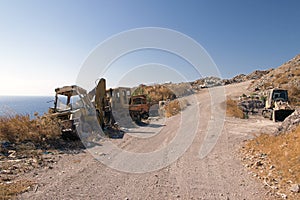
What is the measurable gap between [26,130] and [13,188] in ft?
17.7

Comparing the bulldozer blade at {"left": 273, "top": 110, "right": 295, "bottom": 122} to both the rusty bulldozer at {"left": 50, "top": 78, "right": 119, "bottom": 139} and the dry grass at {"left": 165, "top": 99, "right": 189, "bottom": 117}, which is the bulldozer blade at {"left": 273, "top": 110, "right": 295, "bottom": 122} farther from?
the rusty bulldozer at {"left": 50, "top": 78, "right": 119, "bottom": 139}

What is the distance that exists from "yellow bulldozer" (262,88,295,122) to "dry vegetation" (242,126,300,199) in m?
6.96

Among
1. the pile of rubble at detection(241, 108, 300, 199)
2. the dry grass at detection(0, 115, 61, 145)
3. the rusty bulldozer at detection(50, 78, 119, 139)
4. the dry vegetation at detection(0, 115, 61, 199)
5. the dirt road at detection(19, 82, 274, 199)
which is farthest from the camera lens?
the rusty bulldozer at detection(50, 78, 119, 139)

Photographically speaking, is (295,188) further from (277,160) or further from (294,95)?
(294,95)

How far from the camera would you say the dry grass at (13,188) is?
4.57 metres

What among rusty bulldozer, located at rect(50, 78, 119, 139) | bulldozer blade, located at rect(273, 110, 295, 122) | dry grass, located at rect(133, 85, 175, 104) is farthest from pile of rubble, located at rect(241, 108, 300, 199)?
dry grass, located at rect(133, 85, 175, 104)

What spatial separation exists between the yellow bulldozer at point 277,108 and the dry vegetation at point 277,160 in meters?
6.96

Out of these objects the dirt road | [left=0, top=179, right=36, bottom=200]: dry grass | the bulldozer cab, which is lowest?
[left=0, top=179, right=36, bottom=200]: dry grass

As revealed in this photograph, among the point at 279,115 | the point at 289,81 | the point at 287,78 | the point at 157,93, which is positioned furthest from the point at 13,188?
the point at 287,78

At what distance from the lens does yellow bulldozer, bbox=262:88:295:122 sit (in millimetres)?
13484

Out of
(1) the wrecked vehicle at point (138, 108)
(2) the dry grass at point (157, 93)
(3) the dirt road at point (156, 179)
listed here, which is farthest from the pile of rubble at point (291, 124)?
(2) the dry grass at point (157, 93)

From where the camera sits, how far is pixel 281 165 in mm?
5207

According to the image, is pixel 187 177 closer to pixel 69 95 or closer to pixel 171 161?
pixel 171 161

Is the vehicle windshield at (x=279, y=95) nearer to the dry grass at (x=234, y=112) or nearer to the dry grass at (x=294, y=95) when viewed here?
the dry grass at (x=294, y=95)
